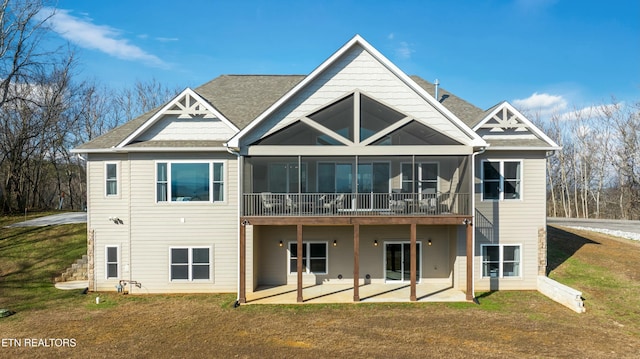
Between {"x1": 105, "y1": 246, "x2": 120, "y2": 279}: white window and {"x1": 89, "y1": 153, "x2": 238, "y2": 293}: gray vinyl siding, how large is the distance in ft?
1.55

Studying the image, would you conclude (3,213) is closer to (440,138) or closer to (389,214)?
(389,214)

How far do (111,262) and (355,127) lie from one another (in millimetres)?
11157

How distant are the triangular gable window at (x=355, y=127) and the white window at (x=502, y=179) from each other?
2506 mm

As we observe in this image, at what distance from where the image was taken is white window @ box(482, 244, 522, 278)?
45.3ft

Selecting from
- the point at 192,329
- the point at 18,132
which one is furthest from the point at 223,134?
the point at 18,132

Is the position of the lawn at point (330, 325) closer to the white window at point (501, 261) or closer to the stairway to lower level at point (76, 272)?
the stairway to lower level at point (76, 272)

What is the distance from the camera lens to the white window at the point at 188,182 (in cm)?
1330

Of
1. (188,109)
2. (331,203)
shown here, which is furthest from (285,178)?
(188,109)

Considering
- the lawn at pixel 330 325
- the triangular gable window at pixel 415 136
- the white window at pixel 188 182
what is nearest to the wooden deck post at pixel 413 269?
the lawn at pixel 330 325

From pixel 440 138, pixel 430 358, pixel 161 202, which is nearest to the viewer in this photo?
pixel 430 358

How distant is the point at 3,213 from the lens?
88.0ft

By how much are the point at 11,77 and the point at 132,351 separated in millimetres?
28083

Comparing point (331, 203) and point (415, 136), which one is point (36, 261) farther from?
point (415, 136)

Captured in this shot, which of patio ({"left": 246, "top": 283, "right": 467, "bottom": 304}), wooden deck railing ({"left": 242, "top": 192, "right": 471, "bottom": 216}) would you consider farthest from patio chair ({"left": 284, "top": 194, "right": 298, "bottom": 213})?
patio ({"left": 246, "top": 283, "right": 467, "bottom": 304})
